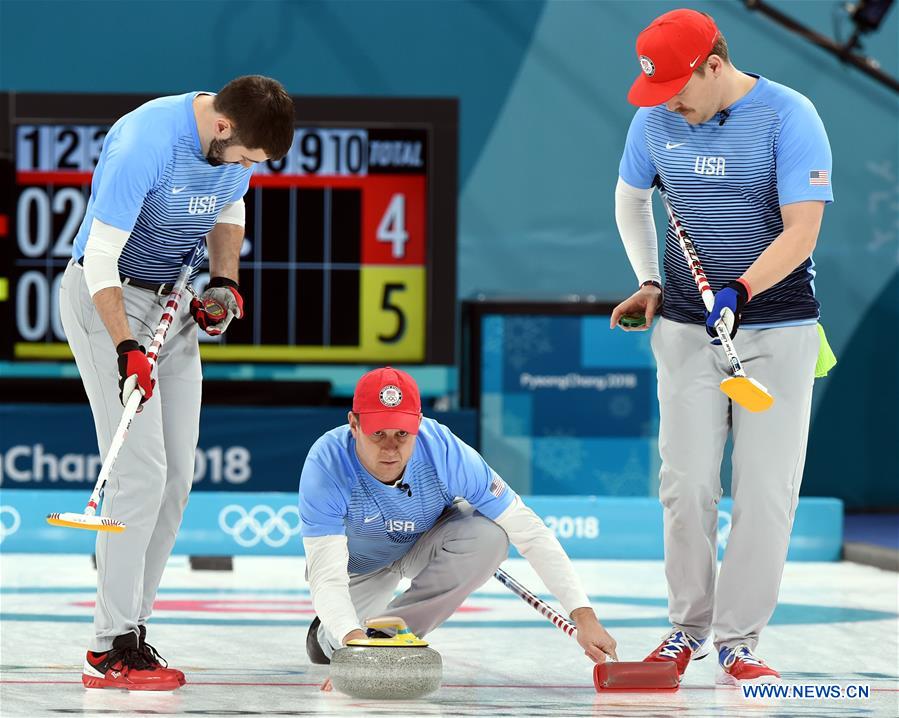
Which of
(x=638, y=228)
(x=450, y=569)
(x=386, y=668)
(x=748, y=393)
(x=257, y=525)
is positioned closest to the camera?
(x=386, y=668)

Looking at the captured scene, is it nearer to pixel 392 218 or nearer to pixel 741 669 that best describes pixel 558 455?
pixel 392 218

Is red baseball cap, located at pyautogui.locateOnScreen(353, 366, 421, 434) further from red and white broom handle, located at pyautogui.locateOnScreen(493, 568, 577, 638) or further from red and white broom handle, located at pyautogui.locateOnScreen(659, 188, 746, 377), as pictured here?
red and white broom handle, located at pyautogui.locateOnScreen(659, 188, 746, 377)

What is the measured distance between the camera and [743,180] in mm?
3492

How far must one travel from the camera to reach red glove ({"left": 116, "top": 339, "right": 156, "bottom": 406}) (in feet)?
10.5

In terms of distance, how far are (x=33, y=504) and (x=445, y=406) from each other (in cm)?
289

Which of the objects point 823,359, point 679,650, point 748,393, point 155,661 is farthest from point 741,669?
point 155,661

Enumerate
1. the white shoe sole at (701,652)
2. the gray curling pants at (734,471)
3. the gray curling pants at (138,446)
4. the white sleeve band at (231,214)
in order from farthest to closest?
the white sleeve band at (231,214)
the white shoe sole at (701,652)
the gray curling pants at (734,471)
the gray curling pants at (138,446)

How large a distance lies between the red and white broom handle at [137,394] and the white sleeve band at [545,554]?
38.1 inches

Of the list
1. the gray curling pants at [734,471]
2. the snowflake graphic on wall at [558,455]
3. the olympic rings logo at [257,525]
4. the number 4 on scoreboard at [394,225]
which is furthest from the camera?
the snowflake graphic on wall at [558,455]

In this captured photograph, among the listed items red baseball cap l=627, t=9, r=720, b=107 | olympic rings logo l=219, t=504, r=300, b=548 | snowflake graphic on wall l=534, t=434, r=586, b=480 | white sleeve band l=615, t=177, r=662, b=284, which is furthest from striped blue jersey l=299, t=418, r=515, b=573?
snowflake graphic on wall l=534, t=434, r=586, b=480

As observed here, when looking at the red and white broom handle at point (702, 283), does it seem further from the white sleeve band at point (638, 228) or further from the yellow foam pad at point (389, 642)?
the yellow foam pad at point (389, 642)

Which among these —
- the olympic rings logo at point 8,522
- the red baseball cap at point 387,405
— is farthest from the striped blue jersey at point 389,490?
the olympic rings logo at point 8,522

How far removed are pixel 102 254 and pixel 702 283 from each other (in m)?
1.46

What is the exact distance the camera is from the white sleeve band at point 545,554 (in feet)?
11.1
